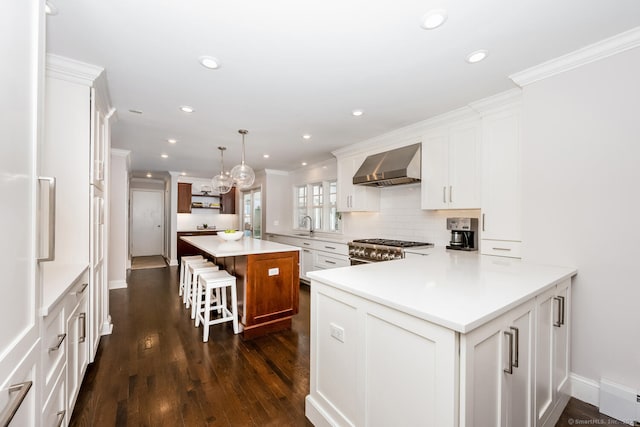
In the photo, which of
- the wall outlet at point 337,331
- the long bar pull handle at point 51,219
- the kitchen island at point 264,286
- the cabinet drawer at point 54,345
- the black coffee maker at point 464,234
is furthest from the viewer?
the black coffee maker at point 464,234

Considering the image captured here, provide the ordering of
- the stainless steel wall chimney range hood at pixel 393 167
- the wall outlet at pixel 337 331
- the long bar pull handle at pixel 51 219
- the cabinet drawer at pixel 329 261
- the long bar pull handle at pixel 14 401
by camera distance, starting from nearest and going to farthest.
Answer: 1. the long bar pull handle at pixel 14 401
2. the long bar pull handle at pixel 51 219
3. the wall outlet at pixel 337 331
4. the stainless steel wall chimney range hood at pixel 393 167
5. the cabinet drawer at pixel 329 261

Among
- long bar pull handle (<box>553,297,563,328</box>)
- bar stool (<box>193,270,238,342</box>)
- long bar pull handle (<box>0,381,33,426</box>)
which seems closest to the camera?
long bar pull handle (<box>0,381,33,426</box>)

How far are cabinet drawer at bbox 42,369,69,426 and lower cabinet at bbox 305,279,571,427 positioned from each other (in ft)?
4.17

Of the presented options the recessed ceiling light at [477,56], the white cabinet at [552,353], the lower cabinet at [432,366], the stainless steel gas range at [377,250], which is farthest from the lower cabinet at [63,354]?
the stainless steel gas range at [377,250]

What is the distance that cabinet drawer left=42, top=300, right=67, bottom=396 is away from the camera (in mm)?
1185

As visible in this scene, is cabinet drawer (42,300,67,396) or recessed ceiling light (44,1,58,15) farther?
recessed ceiling light (44,1,58,15)

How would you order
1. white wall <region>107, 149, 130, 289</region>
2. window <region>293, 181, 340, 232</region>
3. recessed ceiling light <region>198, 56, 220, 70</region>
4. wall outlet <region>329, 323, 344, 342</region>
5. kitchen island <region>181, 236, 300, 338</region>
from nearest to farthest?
wall outlet <region>329, 323, 344, 342</region>, recessed ceiling light <region>198, 56, 220, 70</region>, kitchen island <region>181, 236, 300, 338</region>, white wall <region>107, 149, 130, 289</region>, window <region>293, 181, 340, 232</region>

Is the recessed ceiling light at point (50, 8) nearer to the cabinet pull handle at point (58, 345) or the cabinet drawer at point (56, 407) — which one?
the cabinet pull handle at point (58, 345)

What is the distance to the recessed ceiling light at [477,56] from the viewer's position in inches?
76.2

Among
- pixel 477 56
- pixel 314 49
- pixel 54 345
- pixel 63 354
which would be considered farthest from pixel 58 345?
pixel 477 56

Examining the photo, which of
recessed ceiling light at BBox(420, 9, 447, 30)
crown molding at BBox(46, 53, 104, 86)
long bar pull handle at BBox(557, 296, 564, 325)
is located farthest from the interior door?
long bar pull handle at BBox(557, 296, 564, 325)

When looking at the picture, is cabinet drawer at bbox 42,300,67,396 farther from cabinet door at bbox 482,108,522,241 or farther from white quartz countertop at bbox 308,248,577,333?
cabinet door at bbox 482,108,522,241

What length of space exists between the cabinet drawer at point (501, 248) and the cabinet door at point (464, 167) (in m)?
0.42

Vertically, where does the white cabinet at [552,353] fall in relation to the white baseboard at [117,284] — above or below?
above
